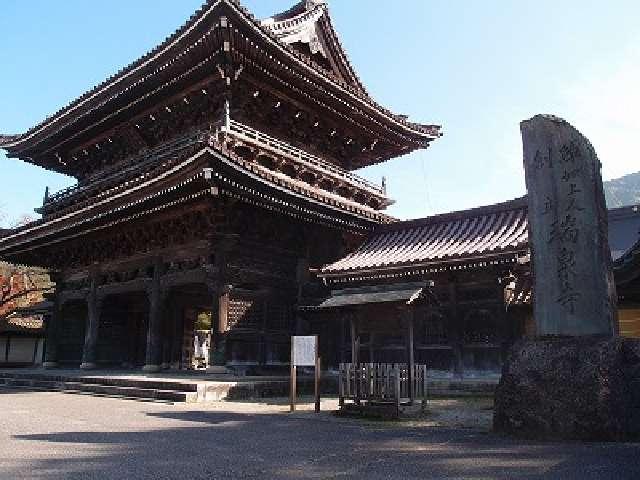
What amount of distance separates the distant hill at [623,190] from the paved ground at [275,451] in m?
138

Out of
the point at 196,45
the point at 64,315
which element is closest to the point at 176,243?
the point at 196,45

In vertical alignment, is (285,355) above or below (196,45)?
below

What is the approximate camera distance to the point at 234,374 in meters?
13.5

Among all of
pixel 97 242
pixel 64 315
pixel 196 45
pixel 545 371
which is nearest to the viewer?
pixel 545 371

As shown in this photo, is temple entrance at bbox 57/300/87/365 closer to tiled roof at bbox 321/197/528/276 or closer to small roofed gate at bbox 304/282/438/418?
tiled roof at bbox 321/197/528/276

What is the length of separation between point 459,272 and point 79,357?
52.6 ft

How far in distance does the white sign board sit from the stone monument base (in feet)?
12.2

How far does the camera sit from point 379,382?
898 cm

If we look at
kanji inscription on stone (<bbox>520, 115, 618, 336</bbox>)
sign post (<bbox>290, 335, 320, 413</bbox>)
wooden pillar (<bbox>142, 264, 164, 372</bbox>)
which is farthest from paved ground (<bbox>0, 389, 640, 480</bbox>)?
wooden pillar (<bbox>142, 264, 164, 372</bbox>)

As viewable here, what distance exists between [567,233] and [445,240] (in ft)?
24.2

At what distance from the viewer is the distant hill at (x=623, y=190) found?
129 m

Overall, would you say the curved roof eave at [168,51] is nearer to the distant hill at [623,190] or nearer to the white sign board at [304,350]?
the white sign board at [304,350]

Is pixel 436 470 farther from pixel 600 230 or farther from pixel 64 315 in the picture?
pixel 64 315

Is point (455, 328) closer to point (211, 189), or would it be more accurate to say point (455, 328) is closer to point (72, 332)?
point (211, 189)
